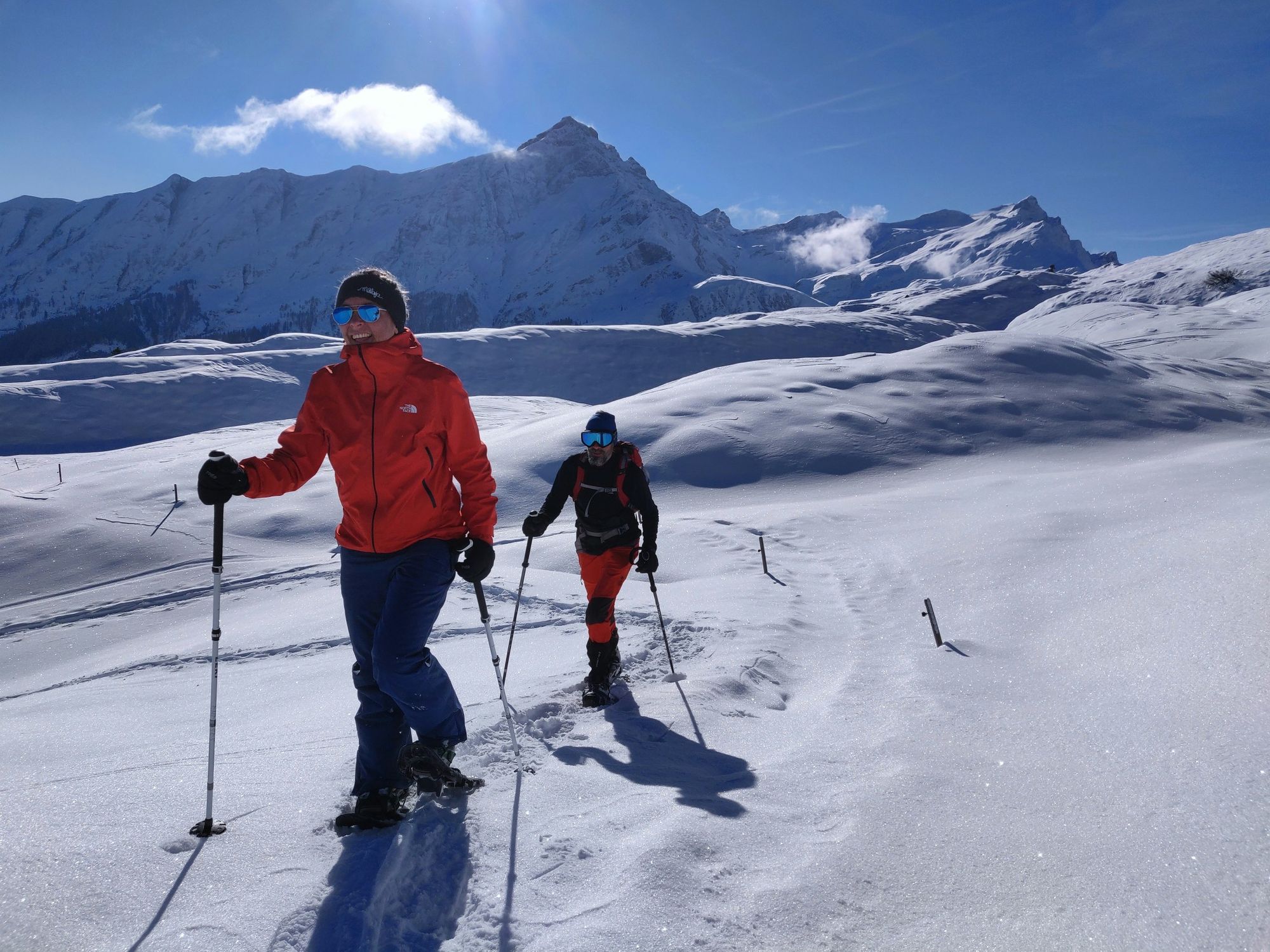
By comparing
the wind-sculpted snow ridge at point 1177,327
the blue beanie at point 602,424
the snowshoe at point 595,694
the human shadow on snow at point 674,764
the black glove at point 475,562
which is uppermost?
the wind-sculpted snow ridge at point 1177,327

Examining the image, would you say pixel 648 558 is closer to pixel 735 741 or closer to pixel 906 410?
pixel 735 741

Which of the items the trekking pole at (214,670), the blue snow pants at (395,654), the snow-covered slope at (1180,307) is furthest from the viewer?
the snow-covered slope at (1180,307)

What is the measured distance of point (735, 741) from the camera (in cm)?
413

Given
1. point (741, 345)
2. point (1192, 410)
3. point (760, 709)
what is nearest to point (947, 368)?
point (1192, 410)

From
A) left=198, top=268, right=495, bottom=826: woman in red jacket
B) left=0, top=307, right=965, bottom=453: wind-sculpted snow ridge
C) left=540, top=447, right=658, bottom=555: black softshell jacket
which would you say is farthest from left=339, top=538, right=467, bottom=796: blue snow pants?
left=0, top=307, right=965, bottom=453: wind-sculpted snow ridge

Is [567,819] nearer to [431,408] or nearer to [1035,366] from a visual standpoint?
[431,408]

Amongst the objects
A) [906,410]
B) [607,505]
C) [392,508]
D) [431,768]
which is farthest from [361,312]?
[906,410]

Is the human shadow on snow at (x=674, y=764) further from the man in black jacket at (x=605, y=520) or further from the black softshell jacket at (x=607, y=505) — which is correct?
the black softshell jacket at (x=607, y=505)

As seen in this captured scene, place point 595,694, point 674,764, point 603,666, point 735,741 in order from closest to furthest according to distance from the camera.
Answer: point 674,764, point 735,741, point 595,694, point 603,666

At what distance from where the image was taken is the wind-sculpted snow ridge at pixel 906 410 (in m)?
17.3

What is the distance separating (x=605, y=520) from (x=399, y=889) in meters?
3.04

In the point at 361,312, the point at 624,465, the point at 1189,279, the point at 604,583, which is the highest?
the point at 1189,279

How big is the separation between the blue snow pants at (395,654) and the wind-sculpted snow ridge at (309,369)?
134 ft

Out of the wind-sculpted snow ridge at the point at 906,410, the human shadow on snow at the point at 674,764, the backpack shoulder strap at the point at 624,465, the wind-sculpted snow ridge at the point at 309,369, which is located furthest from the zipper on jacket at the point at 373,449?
the wind-sculpted snow ridge at the point at 309,369
